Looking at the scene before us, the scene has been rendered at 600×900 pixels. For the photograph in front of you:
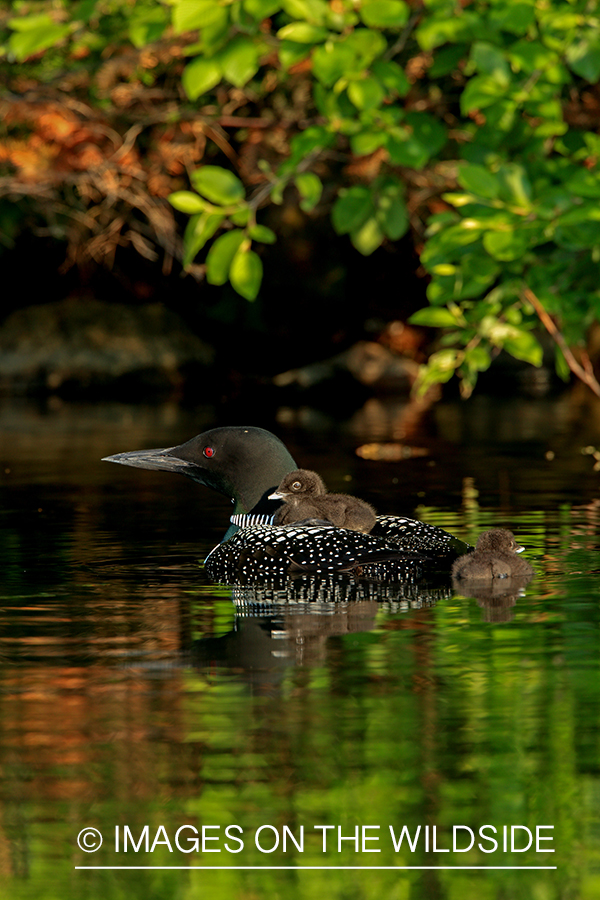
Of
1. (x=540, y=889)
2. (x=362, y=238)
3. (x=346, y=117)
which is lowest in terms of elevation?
(x=540, y=889)

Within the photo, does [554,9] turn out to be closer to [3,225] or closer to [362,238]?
[362,238]

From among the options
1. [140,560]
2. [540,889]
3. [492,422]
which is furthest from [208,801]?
[492,422]

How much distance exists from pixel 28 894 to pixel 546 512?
247 inches

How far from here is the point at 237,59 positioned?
724 centimetres

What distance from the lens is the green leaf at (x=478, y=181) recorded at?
7.10 meters

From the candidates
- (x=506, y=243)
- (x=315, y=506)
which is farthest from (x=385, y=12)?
(x=315, y=506)

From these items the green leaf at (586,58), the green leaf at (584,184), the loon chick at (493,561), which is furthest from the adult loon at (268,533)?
the green leaf at (586,58)

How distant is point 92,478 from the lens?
11.8 metres

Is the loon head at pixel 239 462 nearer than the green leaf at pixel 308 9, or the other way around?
the green leaf at pixel 308 9

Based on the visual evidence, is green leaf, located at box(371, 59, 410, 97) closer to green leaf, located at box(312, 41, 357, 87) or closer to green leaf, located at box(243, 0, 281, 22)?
green leaf, located at box(312, 41, 357, 87)

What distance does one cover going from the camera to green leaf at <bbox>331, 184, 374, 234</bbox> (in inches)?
316

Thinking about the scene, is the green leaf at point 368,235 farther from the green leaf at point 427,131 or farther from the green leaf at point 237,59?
the green leaf at point 237,59

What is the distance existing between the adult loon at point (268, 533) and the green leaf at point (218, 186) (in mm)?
1187

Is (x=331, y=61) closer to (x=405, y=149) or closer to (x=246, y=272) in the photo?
(x=405, y=149)
